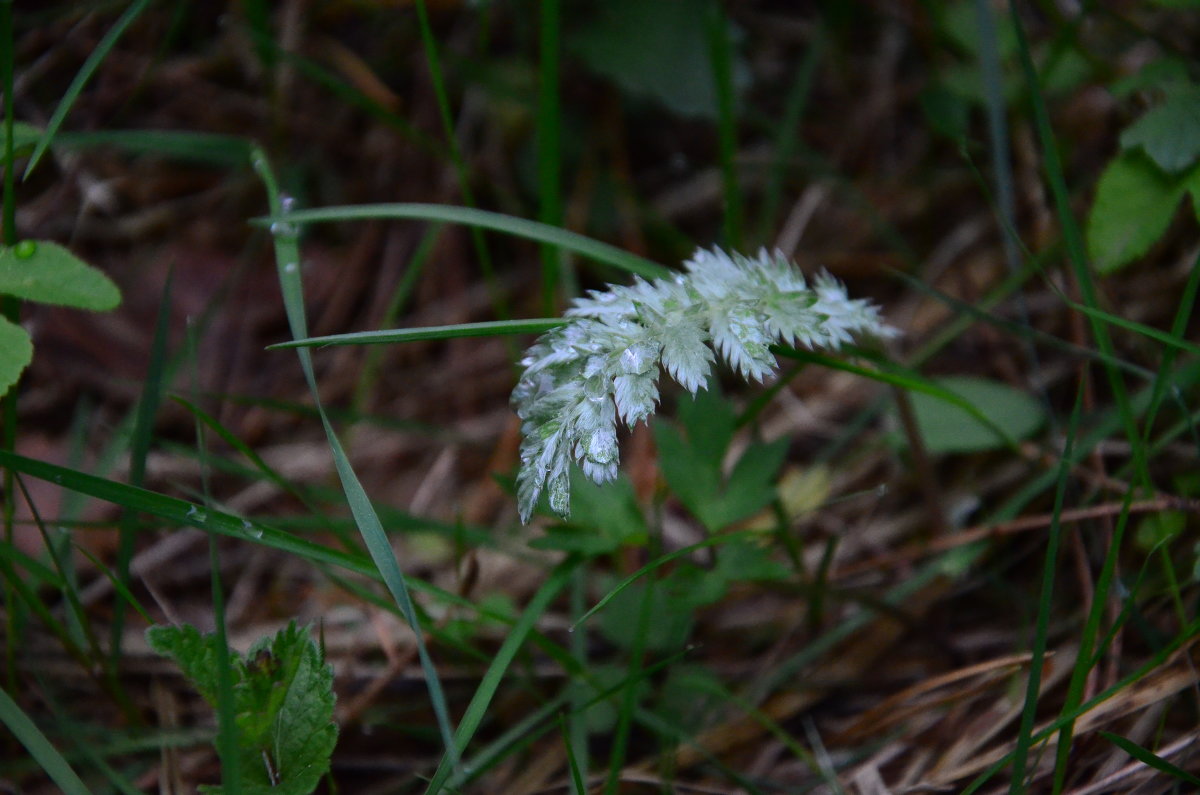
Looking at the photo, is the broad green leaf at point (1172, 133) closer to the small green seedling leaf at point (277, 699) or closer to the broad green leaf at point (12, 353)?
the small green seedling leaf at point (277, 699)

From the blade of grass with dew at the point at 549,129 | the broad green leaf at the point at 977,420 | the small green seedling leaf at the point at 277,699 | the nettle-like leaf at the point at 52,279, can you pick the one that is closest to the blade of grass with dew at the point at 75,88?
the nettle-like leaf at the point at 52,279

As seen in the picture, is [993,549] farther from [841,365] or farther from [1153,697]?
[841,365]

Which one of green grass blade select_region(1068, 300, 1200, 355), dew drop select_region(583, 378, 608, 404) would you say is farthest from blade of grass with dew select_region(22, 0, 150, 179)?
green grass blade select_region(1068, 300, 1200, 355)

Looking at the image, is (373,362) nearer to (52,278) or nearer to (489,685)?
(52,278)

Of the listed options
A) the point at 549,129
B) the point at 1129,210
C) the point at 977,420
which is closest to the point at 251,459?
the point at 549,129

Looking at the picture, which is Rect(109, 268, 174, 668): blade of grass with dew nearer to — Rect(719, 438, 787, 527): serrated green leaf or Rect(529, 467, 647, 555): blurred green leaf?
Rect(529, 467, 647, 555): blurred green leaf
